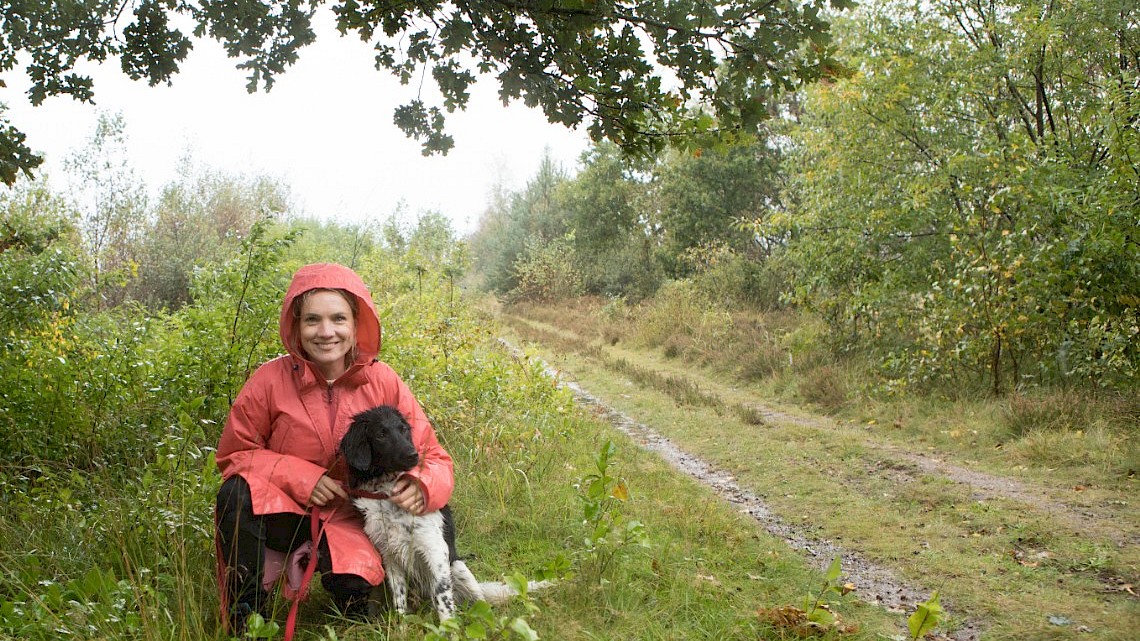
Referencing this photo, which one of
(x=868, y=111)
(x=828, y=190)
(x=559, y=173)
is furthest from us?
(x=559, y=173)

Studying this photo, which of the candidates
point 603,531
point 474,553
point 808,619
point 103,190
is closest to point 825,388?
point 474,553

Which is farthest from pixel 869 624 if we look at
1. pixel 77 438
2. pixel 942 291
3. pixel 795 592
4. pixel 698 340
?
pixel 698 340

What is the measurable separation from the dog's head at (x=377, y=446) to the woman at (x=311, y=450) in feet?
0.25

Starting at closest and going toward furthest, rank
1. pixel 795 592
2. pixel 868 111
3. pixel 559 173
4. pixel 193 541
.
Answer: pixel 193 541, pixel 795 592, pixel 868 111, pixel 559 173

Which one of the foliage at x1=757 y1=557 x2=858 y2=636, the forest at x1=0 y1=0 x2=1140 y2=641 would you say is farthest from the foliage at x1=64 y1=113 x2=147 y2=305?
the foliage at x1=757 y1=557 x2=858 y2=636

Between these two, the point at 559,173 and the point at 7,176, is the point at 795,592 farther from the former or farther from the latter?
the point at 559,173

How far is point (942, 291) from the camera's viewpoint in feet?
29.5

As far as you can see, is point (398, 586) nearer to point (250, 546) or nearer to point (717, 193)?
point (250, 546)

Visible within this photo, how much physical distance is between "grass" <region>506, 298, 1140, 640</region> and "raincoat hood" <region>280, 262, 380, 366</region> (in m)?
3.42

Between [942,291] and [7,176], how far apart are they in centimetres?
913

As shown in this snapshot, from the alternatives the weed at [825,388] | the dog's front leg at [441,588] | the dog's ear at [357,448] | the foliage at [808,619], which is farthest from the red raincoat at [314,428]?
the weed at [825,388]

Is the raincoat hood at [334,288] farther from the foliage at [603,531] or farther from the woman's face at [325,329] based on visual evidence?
the foliage at [603,531]

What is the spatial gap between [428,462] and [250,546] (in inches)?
29.6

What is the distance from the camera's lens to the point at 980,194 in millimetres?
8828
